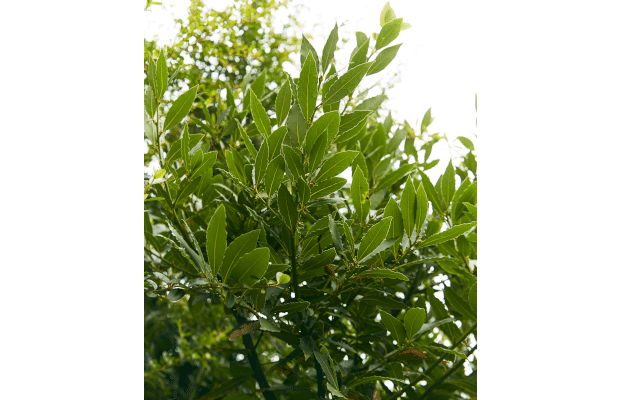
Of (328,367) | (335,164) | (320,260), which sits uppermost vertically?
(335,164)

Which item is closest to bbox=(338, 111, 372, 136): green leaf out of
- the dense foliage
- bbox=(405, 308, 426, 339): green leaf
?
the dense foliage

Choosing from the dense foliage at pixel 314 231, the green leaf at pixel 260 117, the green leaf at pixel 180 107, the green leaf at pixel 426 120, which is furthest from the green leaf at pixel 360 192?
the green leaf at pixel 426 120

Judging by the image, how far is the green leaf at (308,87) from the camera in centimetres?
42

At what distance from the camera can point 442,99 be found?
3.04ft

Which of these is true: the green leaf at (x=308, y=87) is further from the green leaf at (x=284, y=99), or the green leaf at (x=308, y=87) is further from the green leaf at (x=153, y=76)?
the green leaf at (x=153, y=76)

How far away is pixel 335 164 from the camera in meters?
0.45

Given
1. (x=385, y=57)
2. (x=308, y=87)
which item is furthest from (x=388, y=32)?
(x=308, y=87)

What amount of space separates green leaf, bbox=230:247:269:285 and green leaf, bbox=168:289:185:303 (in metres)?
0.07

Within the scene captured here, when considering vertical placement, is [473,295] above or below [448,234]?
below

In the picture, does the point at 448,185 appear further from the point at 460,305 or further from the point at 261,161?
the point at 261,161

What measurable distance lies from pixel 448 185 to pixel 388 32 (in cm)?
22
